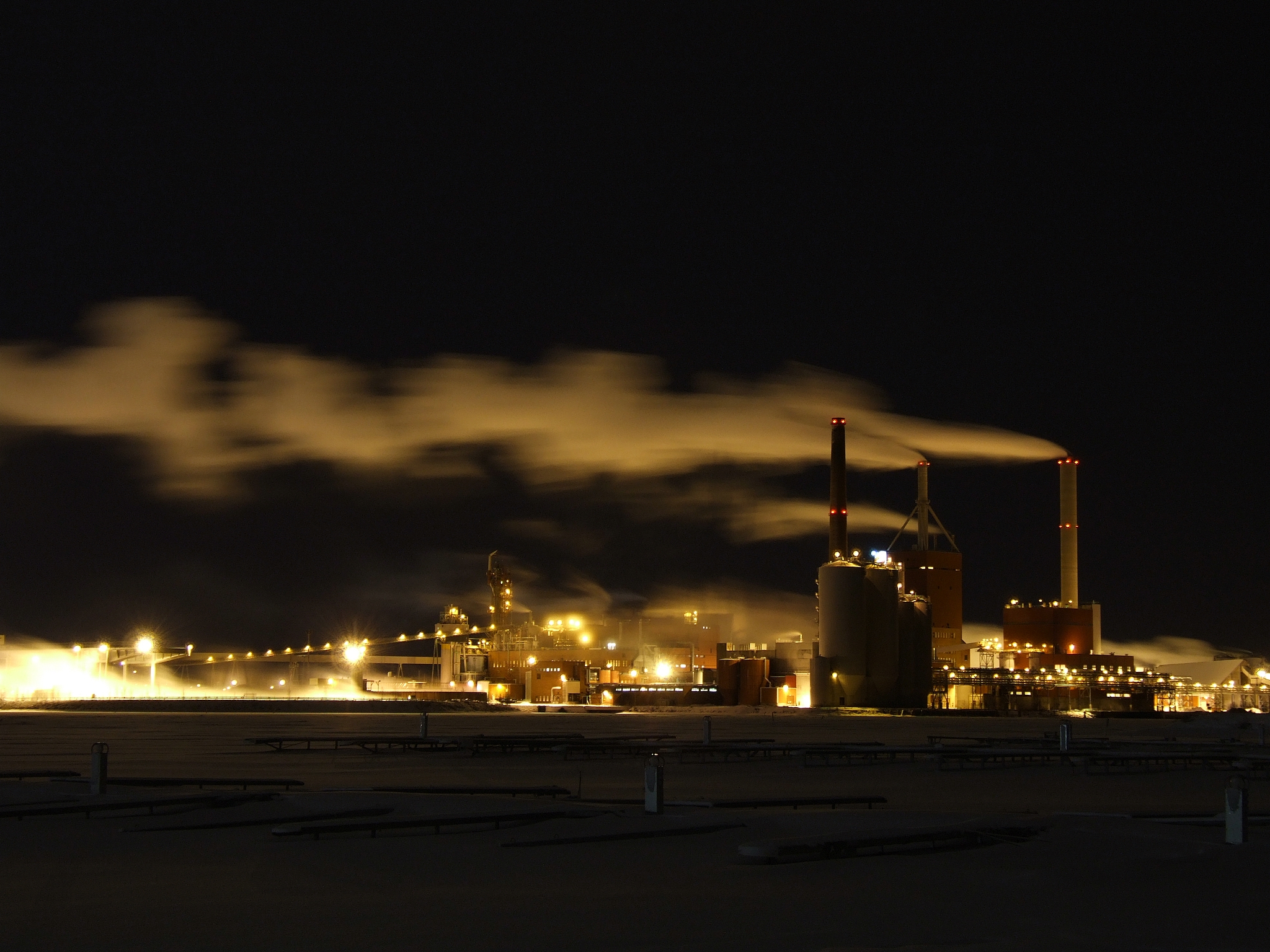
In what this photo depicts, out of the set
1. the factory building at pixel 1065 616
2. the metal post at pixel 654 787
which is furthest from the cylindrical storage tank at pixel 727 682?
the metal post at pixel 654 787

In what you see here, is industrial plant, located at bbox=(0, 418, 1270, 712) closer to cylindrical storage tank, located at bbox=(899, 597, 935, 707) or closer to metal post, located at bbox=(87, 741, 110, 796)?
cylindrical storage tank, located at bbox=(899, 597, 935, 707)

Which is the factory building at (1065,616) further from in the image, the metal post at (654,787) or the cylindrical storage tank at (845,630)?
the metal post at (654,787)

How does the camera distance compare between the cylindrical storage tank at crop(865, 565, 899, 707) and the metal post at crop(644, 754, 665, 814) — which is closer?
the metal post at crop(644, 754, 665, 814)

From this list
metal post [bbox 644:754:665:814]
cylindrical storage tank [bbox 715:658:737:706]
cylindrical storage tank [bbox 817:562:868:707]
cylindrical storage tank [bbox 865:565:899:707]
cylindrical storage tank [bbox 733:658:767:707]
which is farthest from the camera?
cylindrical storage tank [bbox 715:658:737:706]

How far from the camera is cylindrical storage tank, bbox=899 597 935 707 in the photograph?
132 m

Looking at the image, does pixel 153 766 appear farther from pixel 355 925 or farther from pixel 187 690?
pixel 187 690

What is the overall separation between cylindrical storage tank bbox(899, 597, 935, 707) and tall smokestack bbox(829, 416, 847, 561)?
926cm

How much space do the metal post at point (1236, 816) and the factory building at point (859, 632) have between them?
114 meters

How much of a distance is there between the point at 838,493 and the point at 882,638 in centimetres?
1608

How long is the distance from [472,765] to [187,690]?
550ft

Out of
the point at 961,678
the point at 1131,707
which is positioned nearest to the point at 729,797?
the point at 961,678

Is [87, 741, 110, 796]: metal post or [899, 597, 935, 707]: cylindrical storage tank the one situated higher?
[87, 741, 110, 796]: metal post

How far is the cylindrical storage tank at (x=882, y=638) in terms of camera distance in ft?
421

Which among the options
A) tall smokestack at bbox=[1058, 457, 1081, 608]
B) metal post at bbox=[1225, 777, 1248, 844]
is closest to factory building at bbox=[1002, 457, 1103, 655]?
tall smokestack at bbox=[1058, 457, 1081, 608]
